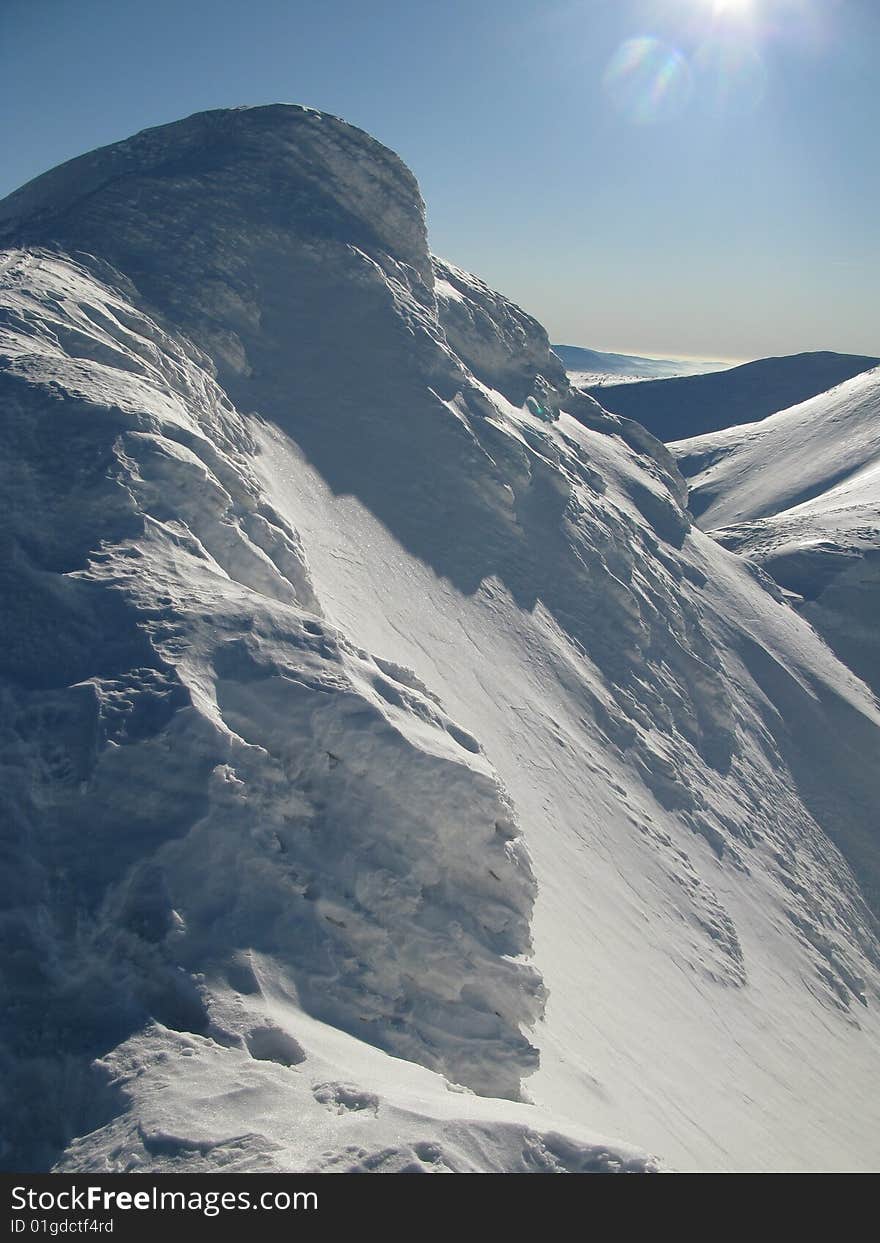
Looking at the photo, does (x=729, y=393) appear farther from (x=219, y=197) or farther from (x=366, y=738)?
(x=366, y=738)

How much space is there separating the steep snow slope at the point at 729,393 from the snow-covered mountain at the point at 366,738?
73818mm

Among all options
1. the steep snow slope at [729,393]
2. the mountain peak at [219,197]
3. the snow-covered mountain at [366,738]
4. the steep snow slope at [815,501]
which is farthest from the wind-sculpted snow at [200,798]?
the steep snow slope at [729,393]

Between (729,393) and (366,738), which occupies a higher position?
(729,393)

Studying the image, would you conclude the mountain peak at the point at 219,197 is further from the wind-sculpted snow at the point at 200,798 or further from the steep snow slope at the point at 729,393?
the steep snow slope at the point at 729,393

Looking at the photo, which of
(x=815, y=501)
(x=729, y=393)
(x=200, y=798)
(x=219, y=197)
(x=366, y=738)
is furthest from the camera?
(x=729, y=393)

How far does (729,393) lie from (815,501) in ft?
197

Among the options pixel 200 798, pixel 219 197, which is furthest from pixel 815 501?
pixel 200 798

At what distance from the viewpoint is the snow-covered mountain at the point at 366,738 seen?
8789mm

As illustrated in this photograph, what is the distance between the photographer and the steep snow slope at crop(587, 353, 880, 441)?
116 m

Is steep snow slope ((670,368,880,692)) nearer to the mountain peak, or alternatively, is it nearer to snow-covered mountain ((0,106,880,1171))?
snow-covered mountain ((0,106,880,1171))

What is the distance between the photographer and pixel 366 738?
11680 millimetres

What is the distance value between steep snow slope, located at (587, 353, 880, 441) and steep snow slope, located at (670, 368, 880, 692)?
22487 mm

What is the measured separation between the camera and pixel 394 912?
36.5ft
